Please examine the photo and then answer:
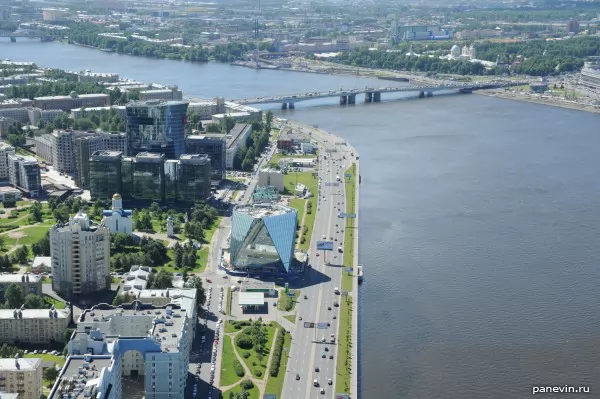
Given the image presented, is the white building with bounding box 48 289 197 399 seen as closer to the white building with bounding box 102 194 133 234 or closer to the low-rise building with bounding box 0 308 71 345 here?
the low-rise building with bounding box 0 308 71 345

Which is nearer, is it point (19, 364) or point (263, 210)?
point (19, 364)

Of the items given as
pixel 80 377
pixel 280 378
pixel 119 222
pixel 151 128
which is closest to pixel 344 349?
pixel 280 378

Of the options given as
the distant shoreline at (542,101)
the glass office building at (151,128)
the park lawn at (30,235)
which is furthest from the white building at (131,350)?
the distant shoreline at (542,101)

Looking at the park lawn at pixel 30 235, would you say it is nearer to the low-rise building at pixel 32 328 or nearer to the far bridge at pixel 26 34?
the low-rise building at pixel 32 328

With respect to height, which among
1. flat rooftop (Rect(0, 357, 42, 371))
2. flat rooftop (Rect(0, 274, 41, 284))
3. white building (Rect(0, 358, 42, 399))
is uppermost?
flat rooftop (Rect(0, 357, 42, 371))

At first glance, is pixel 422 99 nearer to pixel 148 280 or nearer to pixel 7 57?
pixel 7 57

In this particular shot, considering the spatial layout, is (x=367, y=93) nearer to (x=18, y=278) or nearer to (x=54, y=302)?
(x=18, y=278)

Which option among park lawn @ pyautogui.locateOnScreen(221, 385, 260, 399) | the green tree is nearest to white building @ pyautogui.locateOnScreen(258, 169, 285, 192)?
the green tree
